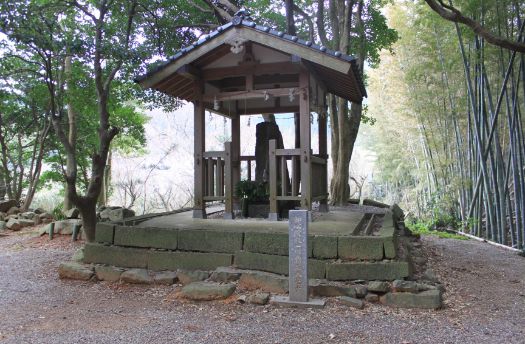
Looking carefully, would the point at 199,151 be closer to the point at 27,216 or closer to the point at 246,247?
the point at 246,247

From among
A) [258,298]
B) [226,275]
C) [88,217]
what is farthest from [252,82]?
[88,217]

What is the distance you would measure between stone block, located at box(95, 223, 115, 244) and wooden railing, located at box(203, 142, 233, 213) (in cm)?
142

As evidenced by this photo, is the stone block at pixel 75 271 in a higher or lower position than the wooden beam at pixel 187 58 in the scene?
lower

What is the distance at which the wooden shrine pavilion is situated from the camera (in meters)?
5.42

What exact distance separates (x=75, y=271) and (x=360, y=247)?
3.53 meters

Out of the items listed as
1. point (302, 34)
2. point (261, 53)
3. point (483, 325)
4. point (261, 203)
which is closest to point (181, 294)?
point (261, 203)

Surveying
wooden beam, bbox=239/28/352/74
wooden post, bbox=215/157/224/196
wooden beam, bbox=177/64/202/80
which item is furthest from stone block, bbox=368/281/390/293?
wooden beam, bbox=177/64/202/80

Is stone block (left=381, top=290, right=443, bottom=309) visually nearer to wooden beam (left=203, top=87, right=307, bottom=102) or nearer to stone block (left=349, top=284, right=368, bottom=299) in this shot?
stone block (left=349, top=284, right=368, bottom=299)

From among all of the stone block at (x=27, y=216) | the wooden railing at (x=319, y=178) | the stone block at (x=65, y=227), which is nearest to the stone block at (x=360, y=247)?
the wooden railing at (x=319, y=178)

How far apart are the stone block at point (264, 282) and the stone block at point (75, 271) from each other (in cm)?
205

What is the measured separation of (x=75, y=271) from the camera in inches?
205

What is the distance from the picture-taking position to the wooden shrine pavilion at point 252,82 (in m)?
5.42

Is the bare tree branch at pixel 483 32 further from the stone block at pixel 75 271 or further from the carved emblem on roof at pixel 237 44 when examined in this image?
the stone block at pixel 75 271

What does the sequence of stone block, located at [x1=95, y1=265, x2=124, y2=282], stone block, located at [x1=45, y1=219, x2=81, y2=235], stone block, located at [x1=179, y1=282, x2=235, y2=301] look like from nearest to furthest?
stone block, located at [x1=179, y1=282, x2=235, y2=301], stone block, located at [x1=95, y1=265, x2=124, y2=282], stone block, located at [x1=45, y1=219, x2=81, y2=235]
